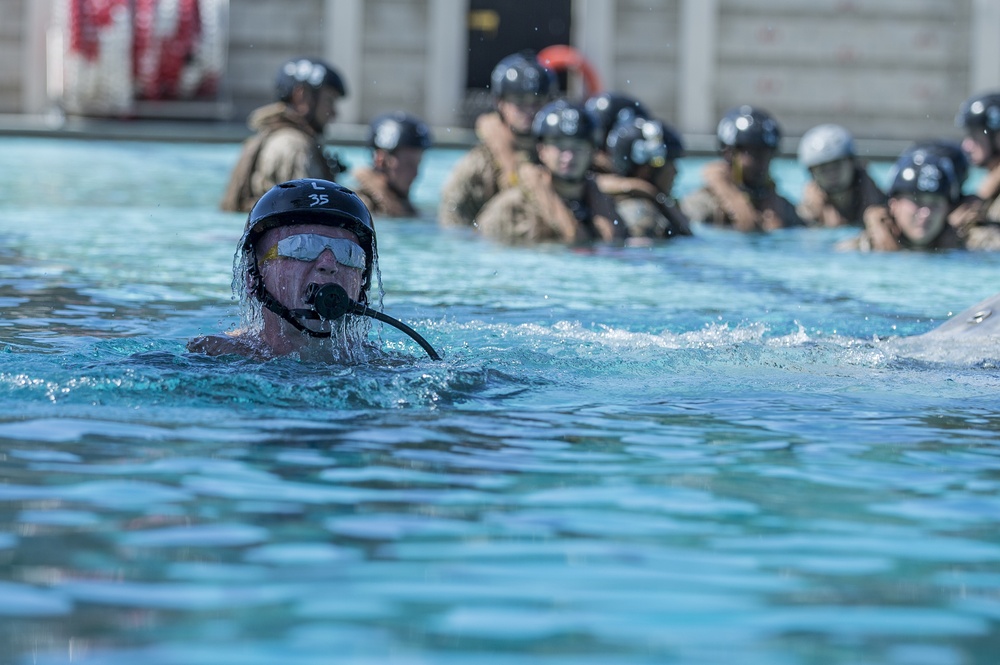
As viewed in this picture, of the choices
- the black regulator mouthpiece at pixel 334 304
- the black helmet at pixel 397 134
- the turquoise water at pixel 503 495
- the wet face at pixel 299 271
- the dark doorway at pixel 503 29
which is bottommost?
the turquoise water at pixel 503 495

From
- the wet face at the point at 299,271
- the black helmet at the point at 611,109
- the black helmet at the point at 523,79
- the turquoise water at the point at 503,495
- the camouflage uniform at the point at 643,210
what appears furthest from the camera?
the black helmet at the point at 611,109

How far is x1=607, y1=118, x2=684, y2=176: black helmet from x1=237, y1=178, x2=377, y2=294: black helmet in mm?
6178

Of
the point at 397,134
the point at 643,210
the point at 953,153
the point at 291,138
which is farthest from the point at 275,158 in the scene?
the point at 953,153

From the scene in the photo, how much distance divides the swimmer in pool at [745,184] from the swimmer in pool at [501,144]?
61.2 inches

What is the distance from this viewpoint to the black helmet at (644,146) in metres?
11.2

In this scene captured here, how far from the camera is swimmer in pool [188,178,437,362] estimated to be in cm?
507

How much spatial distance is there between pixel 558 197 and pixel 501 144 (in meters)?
1.14

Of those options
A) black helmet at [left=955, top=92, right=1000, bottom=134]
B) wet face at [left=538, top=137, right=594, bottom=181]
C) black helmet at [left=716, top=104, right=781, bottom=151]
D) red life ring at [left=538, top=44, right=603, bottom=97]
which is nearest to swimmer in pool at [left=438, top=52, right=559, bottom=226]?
wet face at [left=538, top=137, right=594, bottom=181]

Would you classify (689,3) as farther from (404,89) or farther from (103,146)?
(103,146)

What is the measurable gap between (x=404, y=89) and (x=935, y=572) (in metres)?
20.5

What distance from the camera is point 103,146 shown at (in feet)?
62.9

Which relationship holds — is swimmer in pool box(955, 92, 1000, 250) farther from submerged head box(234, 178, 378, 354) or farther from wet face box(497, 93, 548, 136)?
submerged head box(234, 178, 378, 354)

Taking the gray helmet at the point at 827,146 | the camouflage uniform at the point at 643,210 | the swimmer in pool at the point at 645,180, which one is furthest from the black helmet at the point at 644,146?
the gray helmet at the point at 827,146

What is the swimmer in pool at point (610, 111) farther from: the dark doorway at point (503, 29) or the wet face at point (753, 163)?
the dark doorway at point (503, 29)
